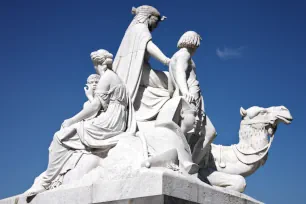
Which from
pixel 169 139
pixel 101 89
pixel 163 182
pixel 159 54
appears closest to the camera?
pixel 163 182

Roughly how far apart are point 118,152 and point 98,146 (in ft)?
1.47

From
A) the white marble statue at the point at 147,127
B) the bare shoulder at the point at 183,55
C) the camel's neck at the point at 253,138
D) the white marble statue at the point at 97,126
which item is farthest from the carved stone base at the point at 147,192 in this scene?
the bare shoulder at the point at 183,55

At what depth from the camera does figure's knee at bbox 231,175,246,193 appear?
341 inches

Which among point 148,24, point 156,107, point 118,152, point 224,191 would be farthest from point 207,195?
point 148,24

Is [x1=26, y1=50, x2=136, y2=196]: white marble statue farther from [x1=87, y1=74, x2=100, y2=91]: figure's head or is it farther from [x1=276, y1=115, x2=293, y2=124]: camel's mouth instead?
[x1=276, y1=115, x2=293, y2=124]: camel's mouth

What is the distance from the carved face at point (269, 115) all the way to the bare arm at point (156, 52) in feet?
5.96

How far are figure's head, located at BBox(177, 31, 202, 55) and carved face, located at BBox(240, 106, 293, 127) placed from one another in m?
1.55

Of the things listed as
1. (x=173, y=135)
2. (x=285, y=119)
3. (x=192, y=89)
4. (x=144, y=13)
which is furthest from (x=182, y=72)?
(x=285, y=119)

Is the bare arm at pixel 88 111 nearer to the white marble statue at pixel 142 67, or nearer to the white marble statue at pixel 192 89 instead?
the white marble statue at pixel 142 67

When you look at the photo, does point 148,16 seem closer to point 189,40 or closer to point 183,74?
point 189,40

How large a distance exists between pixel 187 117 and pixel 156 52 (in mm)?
1613

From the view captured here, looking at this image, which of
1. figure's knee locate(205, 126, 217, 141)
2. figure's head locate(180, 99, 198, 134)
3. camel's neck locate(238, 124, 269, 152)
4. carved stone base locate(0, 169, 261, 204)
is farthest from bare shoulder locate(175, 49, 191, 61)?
carved stone base locate(0, 169, 261, 204)

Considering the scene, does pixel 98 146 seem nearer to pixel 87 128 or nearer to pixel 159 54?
pixel 87 128

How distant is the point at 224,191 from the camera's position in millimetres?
7969
